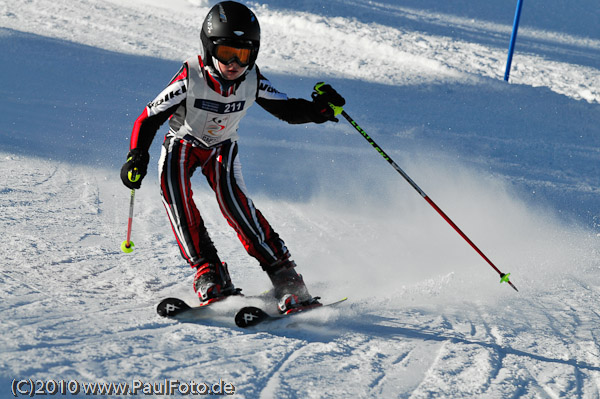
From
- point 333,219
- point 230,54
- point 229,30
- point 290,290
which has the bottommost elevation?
point 333,219

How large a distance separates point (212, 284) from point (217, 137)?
2.61 feet

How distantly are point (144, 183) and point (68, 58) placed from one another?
4.08m

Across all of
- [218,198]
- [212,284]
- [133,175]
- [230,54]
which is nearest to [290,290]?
[212,284]

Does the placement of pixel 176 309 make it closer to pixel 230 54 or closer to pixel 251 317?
pixel 251 317

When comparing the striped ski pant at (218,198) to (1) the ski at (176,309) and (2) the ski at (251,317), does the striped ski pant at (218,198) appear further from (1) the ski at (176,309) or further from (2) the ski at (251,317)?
(2) the ski at (251,317)

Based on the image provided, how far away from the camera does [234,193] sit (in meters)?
3.66

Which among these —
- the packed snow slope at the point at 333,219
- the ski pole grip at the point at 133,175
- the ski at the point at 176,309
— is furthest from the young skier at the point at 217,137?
the packed snow slope at the point at 333,219

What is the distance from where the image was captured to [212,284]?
3490 mm

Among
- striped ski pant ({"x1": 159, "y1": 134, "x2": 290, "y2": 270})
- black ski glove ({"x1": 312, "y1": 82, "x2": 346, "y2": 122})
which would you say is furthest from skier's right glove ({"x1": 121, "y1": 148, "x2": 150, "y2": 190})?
black ski glove ({"x1": 312, "y1": 82, "x2": 346, "y2": 122})

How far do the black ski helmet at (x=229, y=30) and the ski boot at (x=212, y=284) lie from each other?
111 centimetres

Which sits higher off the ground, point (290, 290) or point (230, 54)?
point (230, 54)

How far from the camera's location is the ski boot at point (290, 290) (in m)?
3.52

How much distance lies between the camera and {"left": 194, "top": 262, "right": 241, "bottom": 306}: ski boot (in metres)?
3.46

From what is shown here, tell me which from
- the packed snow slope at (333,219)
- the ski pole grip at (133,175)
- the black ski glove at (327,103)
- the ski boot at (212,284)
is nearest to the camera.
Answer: the packed snow slope at (333,219)
